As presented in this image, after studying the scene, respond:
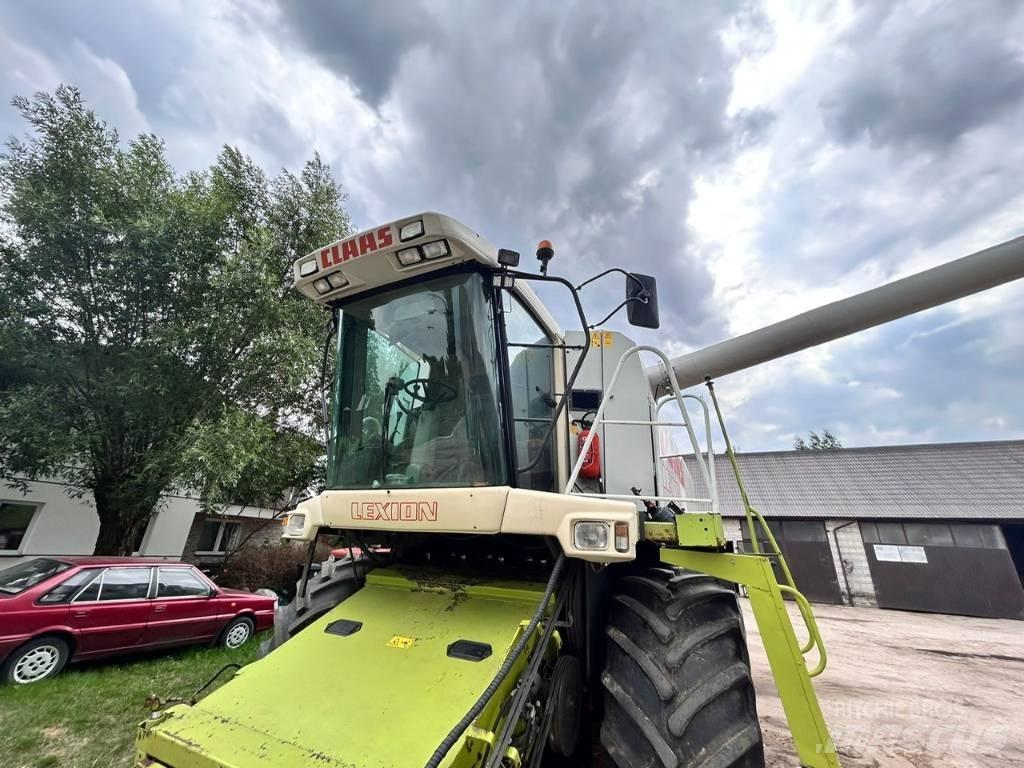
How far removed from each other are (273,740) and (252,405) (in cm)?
861

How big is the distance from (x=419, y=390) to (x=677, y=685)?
1.86m

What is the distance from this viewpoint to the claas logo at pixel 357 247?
2.54 m

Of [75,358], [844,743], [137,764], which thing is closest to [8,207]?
[75,358]

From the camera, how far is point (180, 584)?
6.66m

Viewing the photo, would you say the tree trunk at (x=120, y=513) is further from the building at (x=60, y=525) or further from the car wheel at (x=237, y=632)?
the car wheel at (x=237, y=632)

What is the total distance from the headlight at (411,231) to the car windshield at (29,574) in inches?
258

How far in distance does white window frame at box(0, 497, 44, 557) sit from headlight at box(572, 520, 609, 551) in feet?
41.8

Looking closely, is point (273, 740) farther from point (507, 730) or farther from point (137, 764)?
point (507, 730)

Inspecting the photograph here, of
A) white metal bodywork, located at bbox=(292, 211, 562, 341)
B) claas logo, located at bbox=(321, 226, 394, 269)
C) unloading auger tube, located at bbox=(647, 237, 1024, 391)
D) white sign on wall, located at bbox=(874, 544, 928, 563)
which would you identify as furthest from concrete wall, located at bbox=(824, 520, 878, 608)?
claas logo, located at bbox=(321, 226, 394, 269)

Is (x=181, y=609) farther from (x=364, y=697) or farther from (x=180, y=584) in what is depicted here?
(x=364, y=697)

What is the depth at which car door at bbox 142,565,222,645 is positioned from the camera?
6.22m

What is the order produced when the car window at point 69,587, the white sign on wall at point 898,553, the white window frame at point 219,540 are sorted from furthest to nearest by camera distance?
the white sign on wall at point 898,553 < the white window frame at point 219,540 < the car window at point 69,587

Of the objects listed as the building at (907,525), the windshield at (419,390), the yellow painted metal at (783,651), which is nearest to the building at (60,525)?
the windshield at (419,390)

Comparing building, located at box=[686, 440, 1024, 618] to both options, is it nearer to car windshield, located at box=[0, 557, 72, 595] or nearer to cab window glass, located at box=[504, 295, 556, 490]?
cab window glass, located at box=[504, 295, 556, 490]
